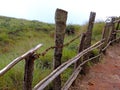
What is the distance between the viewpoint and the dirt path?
6.59m

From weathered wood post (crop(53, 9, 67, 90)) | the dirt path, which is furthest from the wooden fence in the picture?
the dirt path

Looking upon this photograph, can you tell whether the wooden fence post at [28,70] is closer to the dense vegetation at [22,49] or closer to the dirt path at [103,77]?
the dense vegetation at [22,49]

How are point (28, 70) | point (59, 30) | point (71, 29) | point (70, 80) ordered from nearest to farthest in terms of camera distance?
point (28, 70), point (59, 30), point (70, 80), point (71, 29)

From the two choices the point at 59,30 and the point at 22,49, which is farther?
the point at 22,49

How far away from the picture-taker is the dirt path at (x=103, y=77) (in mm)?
6590

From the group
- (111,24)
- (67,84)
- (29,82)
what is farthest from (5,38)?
(29,82)

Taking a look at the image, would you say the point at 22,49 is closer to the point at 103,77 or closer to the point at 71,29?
the point at 103,77

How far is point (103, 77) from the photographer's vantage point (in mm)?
7375

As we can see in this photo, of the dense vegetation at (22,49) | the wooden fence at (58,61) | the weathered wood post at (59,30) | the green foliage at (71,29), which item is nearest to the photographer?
the wooden fence at (58,61)

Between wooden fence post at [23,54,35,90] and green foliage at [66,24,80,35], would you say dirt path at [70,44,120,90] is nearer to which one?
wooden fence post at [23,54,35,90]

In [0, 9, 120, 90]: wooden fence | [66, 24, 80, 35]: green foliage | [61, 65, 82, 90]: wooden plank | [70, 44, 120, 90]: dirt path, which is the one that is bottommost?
[70, 44, 120, 90]: dirt path

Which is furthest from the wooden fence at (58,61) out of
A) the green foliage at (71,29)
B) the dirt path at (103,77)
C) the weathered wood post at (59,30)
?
the green foliage at (71,29)

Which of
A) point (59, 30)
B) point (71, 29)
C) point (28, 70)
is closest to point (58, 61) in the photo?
point (59, 30)

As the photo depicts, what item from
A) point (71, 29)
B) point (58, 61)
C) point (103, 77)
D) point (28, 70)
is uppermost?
point (28, 70)
